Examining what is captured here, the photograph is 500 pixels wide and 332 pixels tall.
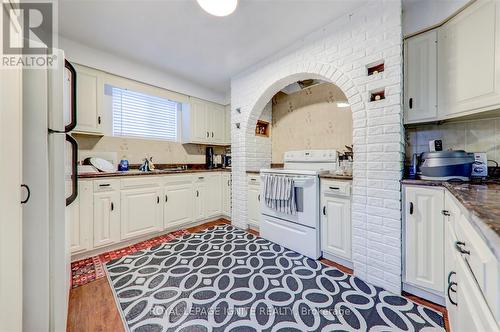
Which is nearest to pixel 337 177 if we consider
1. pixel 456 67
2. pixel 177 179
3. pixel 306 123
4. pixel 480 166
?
pixel 480 166

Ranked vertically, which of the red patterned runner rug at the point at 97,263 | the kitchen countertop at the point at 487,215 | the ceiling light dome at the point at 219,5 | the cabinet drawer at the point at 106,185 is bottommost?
the red patterned runner rug at the point at 97,263

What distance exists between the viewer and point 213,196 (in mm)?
3357

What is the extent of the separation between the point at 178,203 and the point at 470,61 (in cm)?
324

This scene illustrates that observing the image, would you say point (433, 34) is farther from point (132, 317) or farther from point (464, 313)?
point (132, 317)

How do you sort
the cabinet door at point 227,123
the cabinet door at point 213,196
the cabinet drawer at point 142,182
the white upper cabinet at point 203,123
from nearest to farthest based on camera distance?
the cabinet drawer at point 142,182 → the cabinet door at point 213,196 → the white upper cabinet at point 203,123 → the cabinet door at point 227,123

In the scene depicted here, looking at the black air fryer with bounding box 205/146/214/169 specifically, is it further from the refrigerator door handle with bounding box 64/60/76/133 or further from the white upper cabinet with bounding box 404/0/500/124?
the white upper cabinet with bounding box 404/0/500/124

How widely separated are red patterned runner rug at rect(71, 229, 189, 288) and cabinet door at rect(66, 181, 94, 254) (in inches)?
5.8

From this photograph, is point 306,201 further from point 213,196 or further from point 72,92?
point 72,92

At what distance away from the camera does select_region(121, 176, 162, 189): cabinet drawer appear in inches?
94.3

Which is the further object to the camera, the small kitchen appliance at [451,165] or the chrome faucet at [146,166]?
the chrome faucet at [146,166]

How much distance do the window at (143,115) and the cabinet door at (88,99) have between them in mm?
311

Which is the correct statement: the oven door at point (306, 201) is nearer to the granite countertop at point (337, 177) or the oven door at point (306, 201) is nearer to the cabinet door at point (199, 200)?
the granite countertop at point (337, 177)

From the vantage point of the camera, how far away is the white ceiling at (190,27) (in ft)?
5.86

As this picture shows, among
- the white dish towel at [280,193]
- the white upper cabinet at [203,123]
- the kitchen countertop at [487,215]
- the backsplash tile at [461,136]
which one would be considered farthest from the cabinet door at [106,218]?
the backsplash tile at [461,136]
